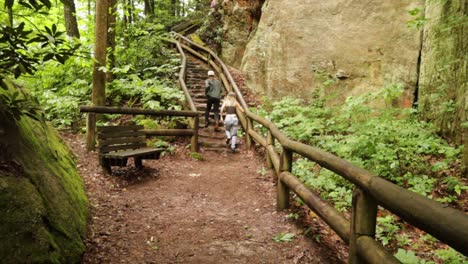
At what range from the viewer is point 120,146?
6.70 meters

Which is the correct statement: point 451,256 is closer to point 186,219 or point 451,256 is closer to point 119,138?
point 186,219

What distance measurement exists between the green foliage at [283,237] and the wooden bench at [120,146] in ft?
10.7

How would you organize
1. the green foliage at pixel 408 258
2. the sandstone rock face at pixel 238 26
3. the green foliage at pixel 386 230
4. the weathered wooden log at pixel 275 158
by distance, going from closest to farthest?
the green foliage at pixel 408 258 < the green foliage at pixel 386 230 < the weathered wooden log at pixel 275 158 < the sandstone rock face at pixel 238 26

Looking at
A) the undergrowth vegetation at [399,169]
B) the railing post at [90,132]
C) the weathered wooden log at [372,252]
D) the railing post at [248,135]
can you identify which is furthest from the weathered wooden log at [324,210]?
the railing post at [248,135]

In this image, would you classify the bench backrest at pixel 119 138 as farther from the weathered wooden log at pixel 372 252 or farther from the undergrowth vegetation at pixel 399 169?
the weathered wooden log at pixel 372 252

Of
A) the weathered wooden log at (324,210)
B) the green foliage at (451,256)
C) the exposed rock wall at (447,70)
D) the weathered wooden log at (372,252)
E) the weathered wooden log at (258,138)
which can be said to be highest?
the exposed rock wall at (447,70)

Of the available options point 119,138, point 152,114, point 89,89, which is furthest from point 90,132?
point 89,89

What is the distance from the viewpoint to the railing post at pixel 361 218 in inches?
98.0

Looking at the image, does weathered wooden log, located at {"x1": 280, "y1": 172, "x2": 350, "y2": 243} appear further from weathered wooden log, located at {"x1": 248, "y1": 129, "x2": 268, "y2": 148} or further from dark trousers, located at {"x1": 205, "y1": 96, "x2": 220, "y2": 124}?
dark trousers, located at {"x1": 205, "y1": 96, "x2": 220, "y2": 124}

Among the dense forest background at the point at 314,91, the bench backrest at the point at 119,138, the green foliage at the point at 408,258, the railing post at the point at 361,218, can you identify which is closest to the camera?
the railing post at the point at 361,218

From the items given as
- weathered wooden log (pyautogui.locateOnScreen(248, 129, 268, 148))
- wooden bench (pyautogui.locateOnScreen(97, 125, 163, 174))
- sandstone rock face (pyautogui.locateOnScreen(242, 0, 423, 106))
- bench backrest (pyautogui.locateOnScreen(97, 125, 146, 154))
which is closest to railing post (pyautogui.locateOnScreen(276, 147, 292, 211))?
weathered wooden log (pyautogui.locateOnScreen(248, 129, 268, 148))

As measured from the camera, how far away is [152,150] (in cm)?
681

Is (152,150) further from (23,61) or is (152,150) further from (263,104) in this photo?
(263,104)

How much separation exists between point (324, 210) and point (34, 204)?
260 cm
